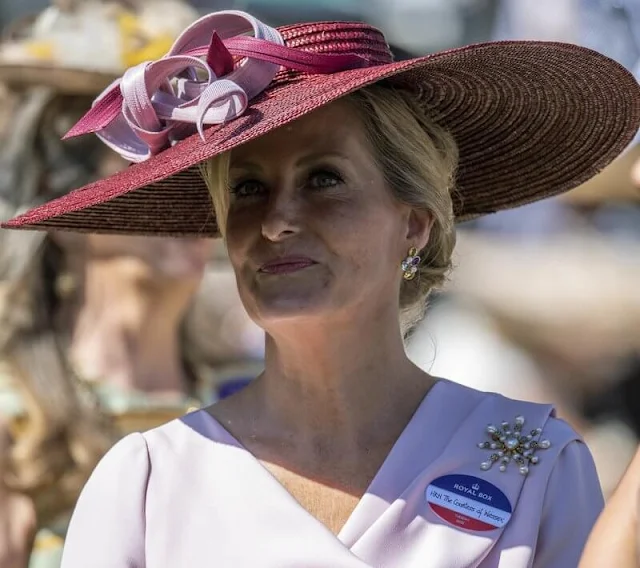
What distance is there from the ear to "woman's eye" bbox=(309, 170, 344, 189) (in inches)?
8.3

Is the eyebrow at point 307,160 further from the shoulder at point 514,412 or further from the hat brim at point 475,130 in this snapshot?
the shoulder at point 514,412

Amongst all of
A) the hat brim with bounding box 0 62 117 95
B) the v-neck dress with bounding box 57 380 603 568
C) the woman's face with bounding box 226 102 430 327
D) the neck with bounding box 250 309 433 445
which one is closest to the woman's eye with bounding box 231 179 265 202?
the woman's face with bounding box 226 102 430 327

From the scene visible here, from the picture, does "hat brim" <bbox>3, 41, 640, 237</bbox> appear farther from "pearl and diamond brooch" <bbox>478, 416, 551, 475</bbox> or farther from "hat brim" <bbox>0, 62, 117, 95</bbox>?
"hat brim" <bbox>0, 62, 117, 95</bbox>

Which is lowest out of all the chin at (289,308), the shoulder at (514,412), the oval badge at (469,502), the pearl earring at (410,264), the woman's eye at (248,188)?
the oval badge at (469,502)

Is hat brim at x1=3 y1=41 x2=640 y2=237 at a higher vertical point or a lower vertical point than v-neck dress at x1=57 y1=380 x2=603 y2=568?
higher

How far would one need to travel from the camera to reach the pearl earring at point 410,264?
2764 mm

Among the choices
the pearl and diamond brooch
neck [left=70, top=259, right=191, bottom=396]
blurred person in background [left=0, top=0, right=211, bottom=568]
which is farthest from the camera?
neck [left=70, top=259, right=191, bottom=396]

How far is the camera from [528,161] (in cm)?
299

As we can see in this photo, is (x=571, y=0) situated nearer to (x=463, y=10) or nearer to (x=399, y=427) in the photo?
(x=463, y=10)

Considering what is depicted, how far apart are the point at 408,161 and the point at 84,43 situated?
2786mm

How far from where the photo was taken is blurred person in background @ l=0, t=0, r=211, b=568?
4.91 metres

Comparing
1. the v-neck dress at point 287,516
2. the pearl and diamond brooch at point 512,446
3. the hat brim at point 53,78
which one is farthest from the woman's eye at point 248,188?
the hat brim at point 53,78

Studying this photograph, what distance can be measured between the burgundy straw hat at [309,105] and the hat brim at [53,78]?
220 cm

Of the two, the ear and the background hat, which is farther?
the background hat
